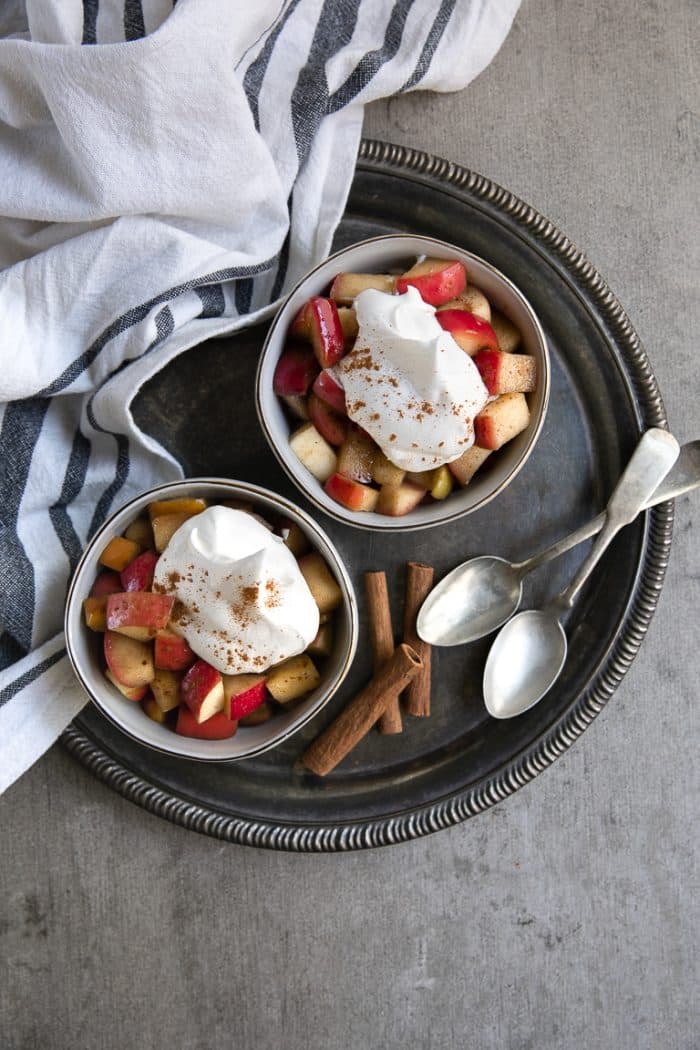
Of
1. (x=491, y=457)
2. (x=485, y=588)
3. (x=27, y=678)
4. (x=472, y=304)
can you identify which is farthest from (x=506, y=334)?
(x=27, y=678)

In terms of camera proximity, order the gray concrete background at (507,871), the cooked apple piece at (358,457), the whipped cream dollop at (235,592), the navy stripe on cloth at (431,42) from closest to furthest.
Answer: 1. the whipped cream dollop at (235,592)
2. the cooked apple piece at (358,457)
3. the navy stripe on cloth at (431,42)
4. the gray concrete background at (507,871)

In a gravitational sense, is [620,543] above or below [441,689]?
above

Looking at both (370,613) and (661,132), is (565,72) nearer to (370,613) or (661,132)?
(661,132)

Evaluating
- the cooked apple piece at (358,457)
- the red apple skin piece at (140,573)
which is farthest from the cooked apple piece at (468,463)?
the red apple skin piece at (140,573)


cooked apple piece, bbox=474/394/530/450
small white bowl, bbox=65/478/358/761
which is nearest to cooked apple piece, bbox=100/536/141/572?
small white bowl, bbox=65/478/358/761

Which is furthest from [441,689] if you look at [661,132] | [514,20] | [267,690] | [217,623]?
[514,20]

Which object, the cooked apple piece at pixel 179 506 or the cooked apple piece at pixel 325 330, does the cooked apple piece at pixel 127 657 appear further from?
the cooked apple piece at pixel 325 330

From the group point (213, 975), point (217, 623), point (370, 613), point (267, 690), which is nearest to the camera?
point (217, 623)
